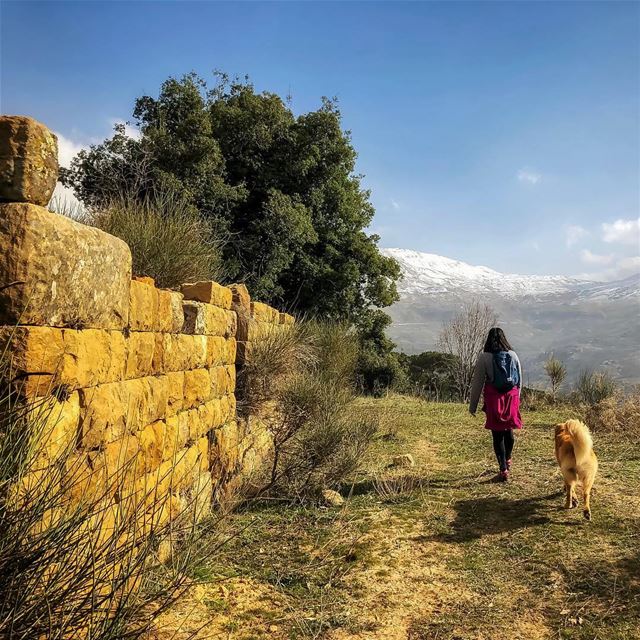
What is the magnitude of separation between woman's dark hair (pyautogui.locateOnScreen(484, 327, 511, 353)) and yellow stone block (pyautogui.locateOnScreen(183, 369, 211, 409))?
11.8ft

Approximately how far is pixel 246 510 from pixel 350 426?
6.08ft

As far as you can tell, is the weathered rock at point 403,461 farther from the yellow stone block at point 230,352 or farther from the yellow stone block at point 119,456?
the yellow stone block at point 119,456

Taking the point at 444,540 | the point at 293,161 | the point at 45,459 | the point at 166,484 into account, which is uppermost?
the point at 293,161

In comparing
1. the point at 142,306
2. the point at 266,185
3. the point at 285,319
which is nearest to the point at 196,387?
the point at 142,306

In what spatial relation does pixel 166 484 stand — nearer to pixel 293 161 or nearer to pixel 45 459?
pixel 45 459

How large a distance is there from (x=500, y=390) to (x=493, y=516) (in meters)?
1.69

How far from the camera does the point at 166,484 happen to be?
4172 mm

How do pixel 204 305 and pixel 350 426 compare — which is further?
pixel 350 426

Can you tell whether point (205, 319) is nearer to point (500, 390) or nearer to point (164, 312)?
point (164, 312)

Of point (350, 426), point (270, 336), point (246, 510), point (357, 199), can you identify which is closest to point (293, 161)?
point (357, 199)

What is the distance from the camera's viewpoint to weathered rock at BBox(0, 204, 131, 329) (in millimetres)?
2373

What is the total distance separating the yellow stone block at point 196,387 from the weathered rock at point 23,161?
252cm

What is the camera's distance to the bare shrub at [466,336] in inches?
922

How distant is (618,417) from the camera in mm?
Result: 10266
